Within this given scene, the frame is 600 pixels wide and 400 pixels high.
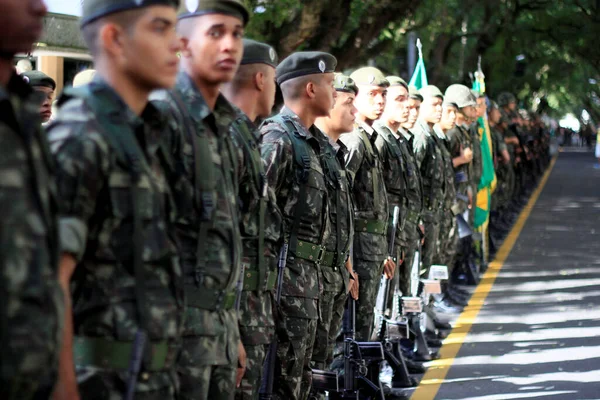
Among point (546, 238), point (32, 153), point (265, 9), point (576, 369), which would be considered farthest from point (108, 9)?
point (546, 238)

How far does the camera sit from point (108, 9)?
10.6 feet

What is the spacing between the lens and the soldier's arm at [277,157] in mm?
5500

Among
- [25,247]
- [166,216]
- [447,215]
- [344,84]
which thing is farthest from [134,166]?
[447,215]

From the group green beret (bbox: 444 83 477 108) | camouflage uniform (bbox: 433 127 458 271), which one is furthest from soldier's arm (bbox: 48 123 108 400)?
green beret (bbox: 444 83 477 108)

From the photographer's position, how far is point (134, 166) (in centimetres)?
312

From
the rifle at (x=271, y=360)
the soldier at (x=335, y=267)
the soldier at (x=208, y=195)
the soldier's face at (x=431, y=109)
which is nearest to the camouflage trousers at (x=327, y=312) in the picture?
the soldier at (x=335, y=267)

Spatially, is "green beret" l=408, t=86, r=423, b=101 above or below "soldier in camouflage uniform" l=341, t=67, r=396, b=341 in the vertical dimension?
above

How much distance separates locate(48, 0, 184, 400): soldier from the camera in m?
3.06

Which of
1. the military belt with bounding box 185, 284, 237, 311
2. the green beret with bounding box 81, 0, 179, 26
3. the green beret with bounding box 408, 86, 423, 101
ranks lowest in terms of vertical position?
the military belt with bounding box 185, 284, 237, 311

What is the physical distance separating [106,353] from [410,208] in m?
5.93

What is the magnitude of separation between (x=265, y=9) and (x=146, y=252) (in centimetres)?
1238

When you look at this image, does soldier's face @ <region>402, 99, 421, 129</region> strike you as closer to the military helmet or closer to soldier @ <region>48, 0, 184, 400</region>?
soldier @ <region>48, 0, 184, 400</region>

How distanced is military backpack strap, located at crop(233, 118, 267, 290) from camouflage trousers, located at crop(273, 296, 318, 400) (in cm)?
94

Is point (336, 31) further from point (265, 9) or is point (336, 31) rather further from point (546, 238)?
point (546, 238)
